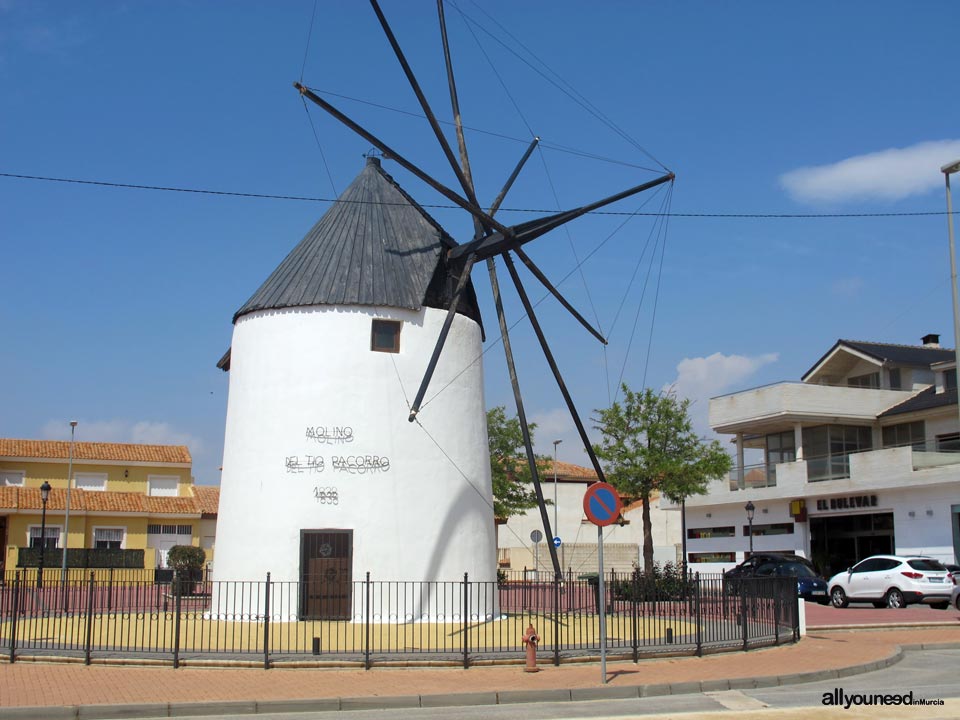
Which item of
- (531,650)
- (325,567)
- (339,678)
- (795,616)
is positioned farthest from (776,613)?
(325,567)

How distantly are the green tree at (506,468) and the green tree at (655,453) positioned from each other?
8895 millimetres

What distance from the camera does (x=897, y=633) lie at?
73.5ft

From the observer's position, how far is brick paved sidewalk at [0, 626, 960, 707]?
13.3m

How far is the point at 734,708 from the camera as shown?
1241 cm

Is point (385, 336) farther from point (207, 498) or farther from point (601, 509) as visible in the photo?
point (207, 498)

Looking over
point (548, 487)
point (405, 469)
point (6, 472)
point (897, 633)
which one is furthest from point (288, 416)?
point (548, 487)

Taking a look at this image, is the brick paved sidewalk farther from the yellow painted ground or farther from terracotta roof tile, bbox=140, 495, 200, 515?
terracotta roof tile, bbox=140, 495, 200, 515

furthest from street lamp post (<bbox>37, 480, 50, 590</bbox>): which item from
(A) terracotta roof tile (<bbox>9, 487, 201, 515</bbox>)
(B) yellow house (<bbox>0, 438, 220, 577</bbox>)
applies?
(A) terracotta roof tile (<bbox>9, 487, 201, 515</bbox>)

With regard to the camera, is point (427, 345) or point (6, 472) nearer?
point (427, 345)

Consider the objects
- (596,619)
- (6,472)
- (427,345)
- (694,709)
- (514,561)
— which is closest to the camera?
(694,709)

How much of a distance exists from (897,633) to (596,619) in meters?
6.61

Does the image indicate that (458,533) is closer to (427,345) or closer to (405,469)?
(405,469)

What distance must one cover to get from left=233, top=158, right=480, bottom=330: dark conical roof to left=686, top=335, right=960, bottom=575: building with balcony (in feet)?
72.2

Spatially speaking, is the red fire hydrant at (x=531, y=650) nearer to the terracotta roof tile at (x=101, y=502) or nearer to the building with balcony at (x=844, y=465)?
the building with balcony at (x=844, y=465)
